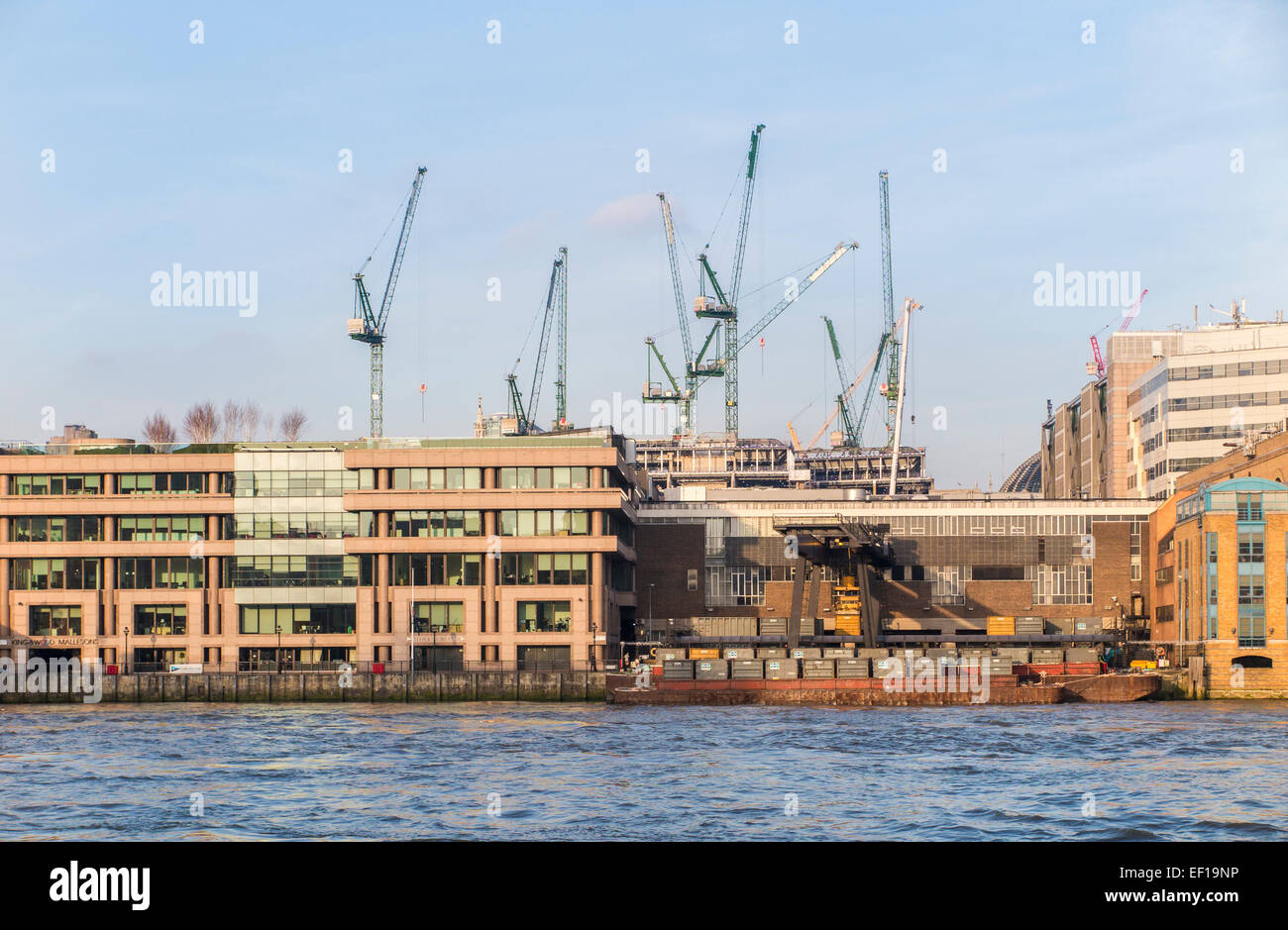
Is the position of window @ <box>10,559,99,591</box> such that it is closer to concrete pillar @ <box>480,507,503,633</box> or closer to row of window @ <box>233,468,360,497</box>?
row of window @ <box>233,468,360,497</box>

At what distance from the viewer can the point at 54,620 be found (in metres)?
136

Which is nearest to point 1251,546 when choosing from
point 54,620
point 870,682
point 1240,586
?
point 1240,586

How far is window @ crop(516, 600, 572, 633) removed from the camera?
437 feet

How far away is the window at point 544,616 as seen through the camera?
13312 centimetres

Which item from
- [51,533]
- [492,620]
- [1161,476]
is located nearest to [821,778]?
[492,620]

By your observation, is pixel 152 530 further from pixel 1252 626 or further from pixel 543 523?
pixel 1252 626

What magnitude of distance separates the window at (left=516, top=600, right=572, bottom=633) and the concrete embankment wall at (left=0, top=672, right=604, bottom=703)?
10974mm

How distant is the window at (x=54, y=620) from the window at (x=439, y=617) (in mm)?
33238

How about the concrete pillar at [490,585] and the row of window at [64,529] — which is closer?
the concrete pillar at [490,585]

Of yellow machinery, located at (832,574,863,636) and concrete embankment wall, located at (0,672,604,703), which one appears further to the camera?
yellow machinery, located at (832,574,863,636)

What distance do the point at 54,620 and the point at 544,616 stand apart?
47.9m
